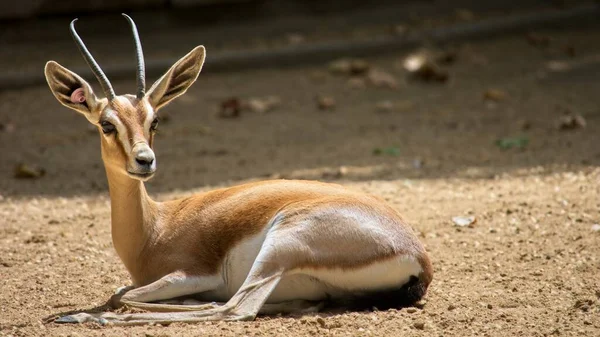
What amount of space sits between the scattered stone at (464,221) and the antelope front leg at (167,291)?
2094 mm

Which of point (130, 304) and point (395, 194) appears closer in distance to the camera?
point (130, 304)

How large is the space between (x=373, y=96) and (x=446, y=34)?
1651mm

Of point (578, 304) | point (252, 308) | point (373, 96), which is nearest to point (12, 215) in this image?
point (252, 308)

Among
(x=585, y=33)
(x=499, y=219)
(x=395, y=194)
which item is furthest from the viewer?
(x=585, y=33)

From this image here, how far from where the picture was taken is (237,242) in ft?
16.4

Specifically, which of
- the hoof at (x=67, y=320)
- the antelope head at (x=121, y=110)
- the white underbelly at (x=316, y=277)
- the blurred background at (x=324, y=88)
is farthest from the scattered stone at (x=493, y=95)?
the hoof at (x=67, y=320)

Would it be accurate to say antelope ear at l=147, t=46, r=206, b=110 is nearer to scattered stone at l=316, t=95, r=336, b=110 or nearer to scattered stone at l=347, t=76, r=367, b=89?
scattered stone at l=316, t=95, r=336, b=110

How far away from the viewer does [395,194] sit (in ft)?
23.4

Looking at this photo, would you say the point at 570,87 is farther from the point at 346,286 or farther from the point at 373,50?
the point at 346,286

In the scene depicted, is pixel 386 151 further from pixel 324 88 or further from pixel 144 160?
pixel 144 160

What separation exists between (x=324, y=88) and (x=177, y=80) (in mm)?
5570

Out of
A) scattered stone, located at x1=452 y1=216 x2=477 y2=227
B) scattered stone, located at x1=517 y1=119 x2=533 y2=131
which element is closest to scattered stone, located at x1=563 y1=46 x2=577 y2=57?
scattered stone, located at x1=517 y1=119 x2=533 y2=131

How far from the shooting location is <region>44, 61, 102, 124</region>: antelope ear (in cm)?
500

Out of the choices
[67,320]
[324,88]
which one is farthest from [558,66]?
[67,320]
